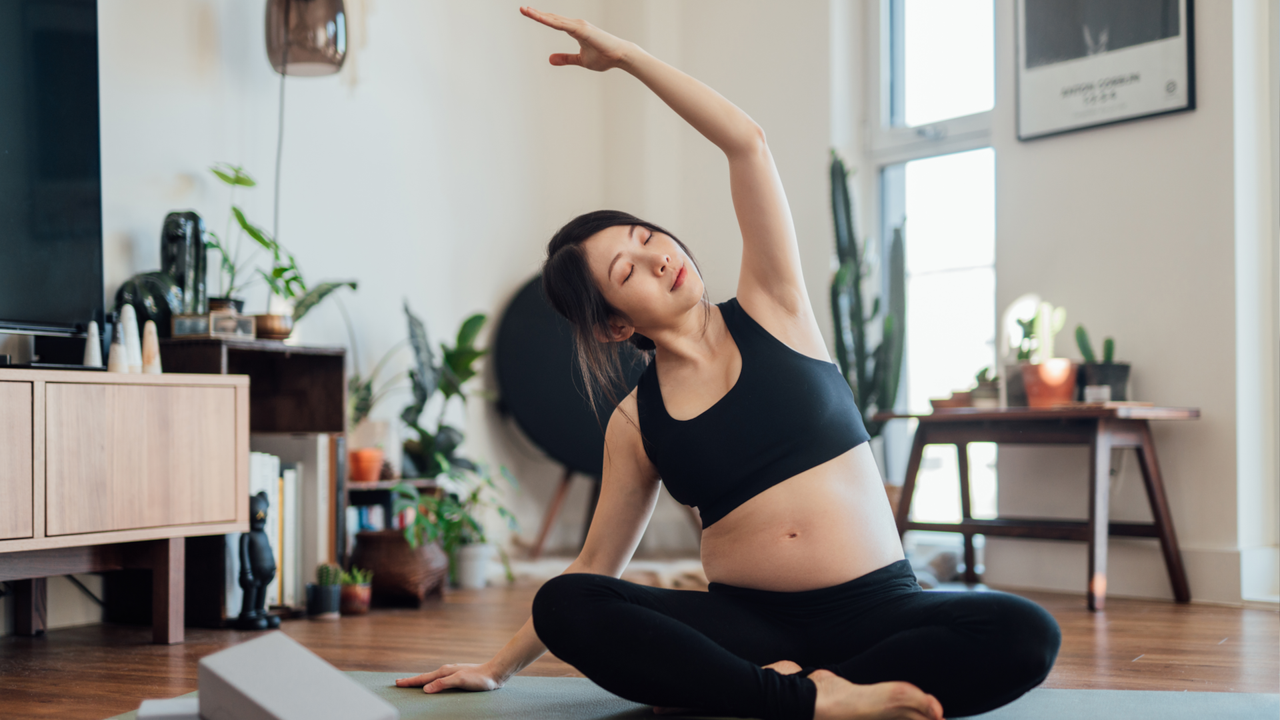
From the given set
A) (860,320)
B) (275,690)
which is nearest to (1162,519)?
(860,320)

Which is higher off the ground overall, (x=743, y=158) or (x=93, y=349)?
(x=743, y=158)

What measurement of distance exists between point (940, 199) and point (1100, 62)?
0.80 metres

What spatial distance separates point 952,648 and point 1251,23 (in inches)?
95.0

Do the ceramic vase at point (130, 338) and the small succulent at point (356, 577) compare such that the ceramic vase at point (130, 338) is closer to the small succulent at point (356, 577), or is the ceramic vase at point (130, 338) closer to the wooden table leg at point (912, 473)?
the small succulent at point (356, 577)

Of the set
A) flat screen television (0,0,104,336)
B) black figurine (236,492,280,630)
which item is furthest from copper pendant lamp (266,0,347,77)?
black figurine (236,492,280,630)

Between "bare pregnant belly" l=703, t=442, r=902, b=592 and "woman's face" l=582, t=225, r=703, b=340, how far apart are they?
0.85 ft

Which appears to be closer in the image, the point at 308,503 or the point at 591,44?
the point at 591,44

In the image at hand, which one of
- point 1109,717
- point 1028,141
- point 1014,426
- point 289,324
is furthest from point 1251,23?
point 289,324

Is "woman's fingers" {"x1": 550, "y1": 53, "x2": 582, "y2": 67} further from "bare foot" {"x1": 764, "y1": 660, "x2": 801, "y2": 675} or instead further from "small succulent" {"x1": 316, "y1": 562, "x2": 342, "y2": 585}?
"small succulent" {"x1": 316, "y1": 562, "x2": 342, "y2": 585}

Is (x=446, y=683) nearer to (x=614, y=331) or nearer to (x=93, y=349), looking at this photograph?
(x=614, y=331)

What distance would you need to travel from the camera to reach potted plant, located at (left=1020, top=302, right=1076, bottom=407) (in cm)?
277

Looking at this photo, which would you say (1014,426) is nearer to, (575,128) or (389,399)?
(389,399)

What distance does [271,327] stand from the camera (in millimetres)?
2539

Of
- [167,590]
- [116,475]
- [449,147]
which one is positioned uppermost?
[449,147]
